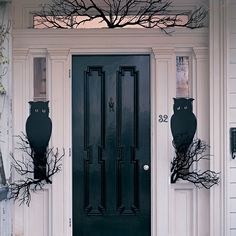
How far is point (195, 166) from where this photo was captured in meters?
5.20

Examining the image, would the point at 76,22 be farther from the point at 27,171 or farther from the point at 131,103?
the point at 27,171

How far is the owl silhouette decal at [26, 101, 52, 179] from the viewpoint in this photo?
16.9 ft

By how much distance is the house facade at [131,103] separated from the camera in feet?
16.7

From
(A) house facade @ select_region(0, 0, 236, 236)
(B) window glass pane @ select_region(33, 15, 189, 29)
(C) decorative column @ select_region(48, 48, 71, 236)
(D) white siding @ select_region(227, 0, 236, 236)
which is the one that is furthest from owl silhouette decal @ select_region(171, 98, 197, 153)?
(C) decorative column @ select_region(48, 48, 71, 236)

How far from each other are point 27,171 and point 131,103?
4.51ft

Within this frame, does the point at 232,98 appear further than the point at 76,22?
No

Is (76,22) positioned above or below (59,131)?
above

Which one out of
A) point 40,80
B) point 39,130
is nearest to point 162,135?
point 39,130

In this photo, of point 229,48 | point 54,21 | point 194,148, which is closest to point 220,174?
point 194,148

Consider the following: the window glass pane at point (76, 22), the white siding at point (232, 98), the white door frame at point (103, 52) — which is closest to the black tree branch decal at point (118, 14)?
the window glass pane at point (76, 22)

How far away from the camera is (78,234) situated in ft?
17.1

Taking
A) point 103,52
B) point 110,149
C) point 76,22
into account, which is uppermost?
point 76,22

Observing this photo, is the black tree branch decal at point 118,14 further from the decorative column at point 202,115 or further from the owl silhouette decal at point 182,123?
the owl silhouette decal at point 182,123

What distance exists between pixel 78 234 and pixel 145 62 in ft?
6.75
